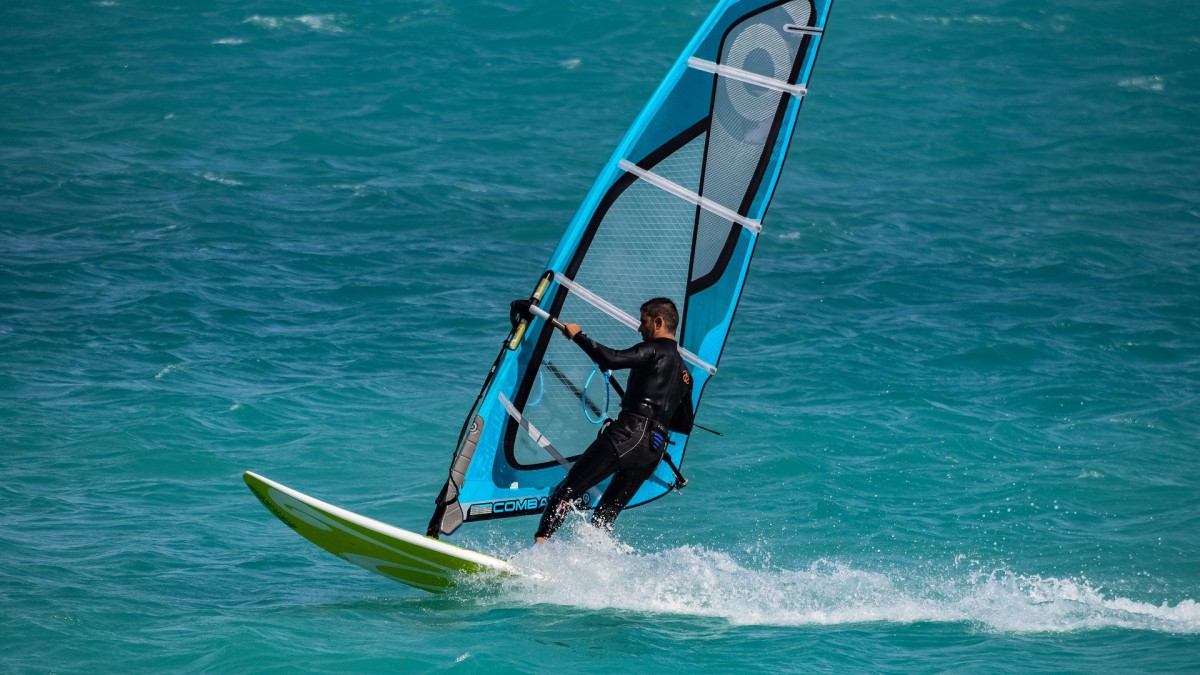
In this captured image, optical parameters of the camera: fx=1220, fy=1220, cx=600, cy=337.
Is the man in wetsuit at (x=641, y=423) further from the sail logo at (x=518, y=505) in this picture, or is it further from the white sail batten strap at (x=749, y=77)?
the white sail batten strap at (x=749, y=77)

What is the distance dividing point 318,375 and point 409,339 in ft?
4.24

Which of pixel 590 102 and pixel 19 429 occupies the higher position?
pixel 590 102

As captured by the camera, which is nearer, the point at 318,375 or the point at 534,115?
the point at 318,375

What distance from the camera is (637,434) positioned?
608cm

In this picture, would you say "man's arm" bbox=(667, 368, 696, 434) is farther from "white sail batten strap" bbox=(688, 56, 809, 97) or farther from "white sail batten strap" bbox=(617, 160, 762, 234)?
"white sail batten strap" bbox=(688, 56, 809, 97)

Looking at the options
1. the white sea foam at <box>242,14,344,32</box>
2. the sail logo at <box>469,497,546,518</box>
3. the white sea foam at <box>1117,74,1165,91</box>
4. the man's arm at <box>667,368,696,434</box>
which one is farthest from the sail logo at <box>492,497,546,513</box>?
the white sea foam at <box>1117,74,1165,91</box>

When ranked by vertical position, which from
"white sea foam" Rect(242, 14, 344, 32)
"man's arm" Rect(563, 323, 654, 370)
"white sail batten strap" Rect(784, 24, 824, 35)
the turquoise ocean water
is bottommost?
the turquoise ocean water

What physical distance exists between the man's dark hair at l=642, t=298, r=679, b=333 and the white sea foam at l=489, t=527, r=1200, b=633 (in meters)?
1.21

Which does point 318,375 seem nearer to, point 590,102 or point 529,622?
point 529,622

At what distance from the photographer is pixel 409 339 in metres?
11.8

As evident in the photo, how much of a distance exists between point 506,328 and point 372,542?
612 cm

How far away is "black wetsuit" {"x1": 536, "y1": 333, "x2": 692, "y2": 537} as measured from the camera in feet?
19.7

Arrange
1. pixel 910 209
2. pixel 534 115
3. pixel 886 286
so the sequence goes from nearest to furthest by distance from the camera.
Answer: pixel 886 286, pixel 910 209, pixel 534 115

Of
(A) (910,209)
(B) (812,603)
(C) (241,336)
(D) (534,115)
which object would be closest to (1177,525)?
(B) (812,603)
